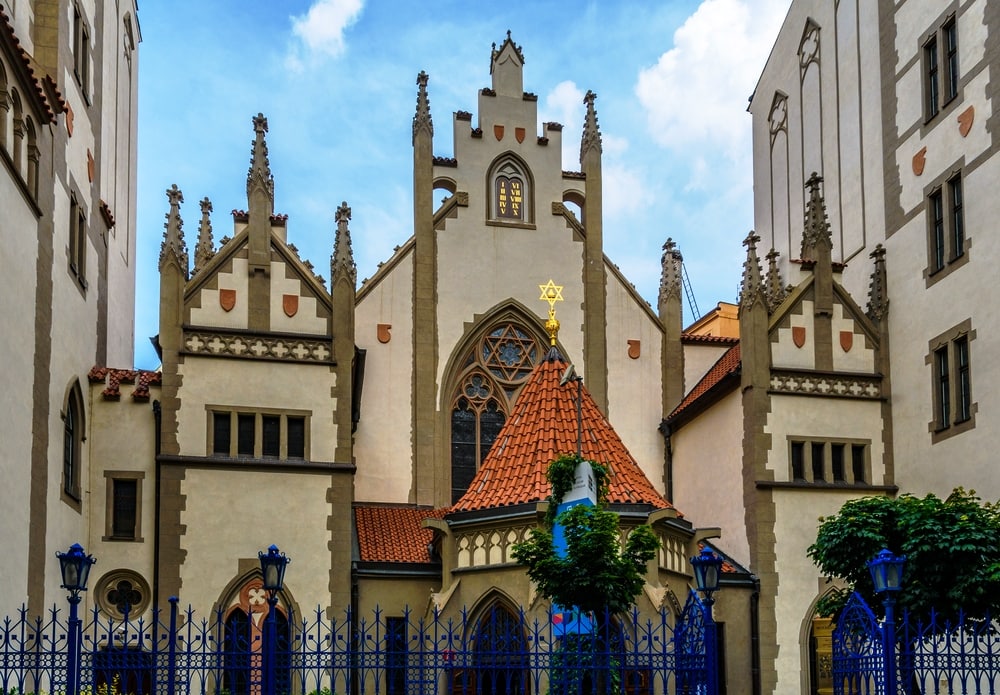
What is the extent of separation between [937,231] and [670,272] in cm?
798

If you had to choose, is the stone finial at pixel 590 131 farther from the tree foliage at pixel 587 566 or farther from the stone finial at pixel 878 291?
the tree foliage at pixel 587 566

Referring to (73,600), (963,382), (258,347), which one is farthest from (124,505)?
(963,382)

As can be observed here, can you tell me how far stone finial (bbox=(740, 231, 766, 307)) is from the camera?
33.3 metres

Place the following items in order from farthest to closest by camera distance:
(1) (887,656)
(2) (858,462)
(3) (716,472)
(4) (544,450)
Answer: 1. (3) (716,472)
2. (2) (858,462)
3. (4) (544,450)
4. (1) (887,656)

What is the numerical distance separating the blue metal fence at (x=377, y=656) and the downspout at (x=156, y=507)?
0.57 metres

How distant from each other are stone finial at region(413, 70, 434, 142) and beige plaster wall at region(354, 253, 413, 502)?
3414 millimetres

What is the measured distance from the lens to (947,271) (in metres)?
31.4

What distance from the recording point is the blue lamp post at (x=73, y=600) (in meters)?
16.8

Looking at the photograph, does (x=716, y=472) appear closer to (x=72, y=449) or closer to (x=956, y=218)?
(x=956, y=218)

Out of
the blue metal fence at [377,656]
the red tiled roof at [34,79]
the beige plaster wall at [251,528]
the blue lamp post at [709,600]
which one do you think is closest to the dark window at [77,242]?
the red tiled roof at [34,79]

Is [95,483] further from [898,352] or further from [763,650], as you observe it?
[898,352]

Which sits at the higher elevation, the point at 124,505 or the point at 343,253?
the point at 343,253

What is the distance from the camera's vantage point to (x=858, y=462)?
33531 millimetres

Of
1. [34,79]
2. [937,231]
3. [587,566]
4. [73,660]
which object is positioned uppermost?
[34,79]
